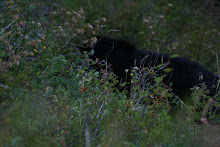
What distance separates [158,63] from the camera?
14.1 feet

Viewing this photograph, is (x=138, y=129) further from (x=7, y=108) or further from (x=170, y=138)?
(x=7, y=108)

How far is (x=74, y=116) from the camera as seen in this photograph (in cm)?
315

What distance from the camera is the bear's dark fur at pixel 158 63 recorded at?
4.02m

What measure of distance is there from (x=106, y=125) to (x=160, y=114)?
986 millimetres

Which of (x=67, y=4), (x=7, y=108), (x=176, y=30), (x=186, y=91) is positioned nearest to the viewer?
(x=7, y=108)

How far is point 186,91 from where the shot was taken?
401cm

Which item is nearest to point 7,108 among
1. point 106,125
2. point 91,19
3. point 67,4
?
point 106,125

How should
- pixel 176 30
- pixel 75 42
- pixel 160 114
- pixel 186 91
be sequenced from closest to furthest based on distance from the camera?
pixel 160 114
pixel 186 91
pixel 75 42
pixel 176 30

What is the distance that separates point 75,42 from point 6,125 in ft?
9.00

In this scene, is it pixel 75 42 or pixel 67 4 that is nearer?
pixel 75 42

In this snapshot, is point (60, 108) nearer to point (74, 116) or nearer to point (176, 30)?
point (74, 116)

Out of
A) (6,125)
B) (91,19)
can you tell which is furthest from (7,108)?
(91,19)

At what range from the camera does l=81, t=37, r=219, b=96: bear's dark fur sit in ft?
13.2

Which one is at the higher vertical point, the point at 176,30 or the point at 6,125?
the point at 6,125
